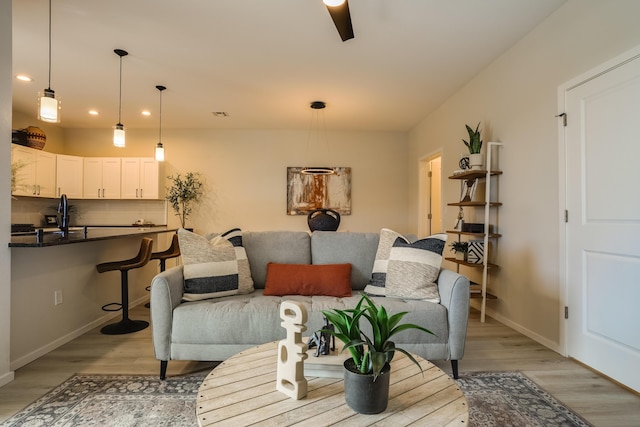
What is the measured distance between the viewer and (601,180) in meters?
2.24

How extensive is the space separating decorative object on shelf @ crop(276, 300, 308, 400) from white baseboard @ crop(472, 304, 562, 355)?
→ 2.46m

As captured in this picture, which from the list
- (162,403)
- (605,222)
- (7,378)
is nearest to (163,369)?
(162,403)

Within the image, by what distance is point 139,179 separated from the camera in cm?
583

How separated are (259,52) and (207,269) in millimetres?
2285

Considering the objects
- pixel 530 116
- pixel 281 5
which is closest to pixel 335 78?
pixel 281 5

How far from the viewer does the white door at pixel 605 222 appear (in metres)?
2.03

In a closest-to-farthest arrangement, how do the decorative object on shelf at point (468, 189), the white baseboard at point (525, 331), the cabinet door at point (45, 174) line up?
the white baseboard at point (525, 331) < the decorative object on shelf at point (468, 189) < the cabinet door at point (45, 174)

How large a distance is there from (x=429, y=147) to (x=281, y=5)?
11.5ft

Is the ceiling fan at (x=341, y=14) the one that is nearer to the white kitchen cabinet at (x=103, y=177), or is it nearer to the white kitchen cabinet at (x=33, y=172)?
the white kitchen cabinet at (x=33, y=172)

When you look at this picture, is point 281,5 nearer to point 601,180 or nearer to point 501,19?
point 501,19

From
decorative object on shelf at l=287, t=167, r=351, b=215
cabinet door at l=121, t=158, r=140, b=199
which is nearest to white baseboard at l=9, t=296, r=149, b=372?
cabinet door at l=121, t=158, r=140, b=199

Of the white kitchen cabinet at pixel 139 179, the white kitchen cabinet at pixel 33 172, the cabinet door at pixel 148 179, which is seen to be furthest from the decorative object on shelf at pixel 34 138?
the cabinet door at pixel 148 179

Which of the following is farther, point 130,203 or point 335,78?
point 130,203

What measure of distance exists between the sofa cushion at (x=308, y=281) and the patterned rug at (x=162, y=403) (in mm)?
799
